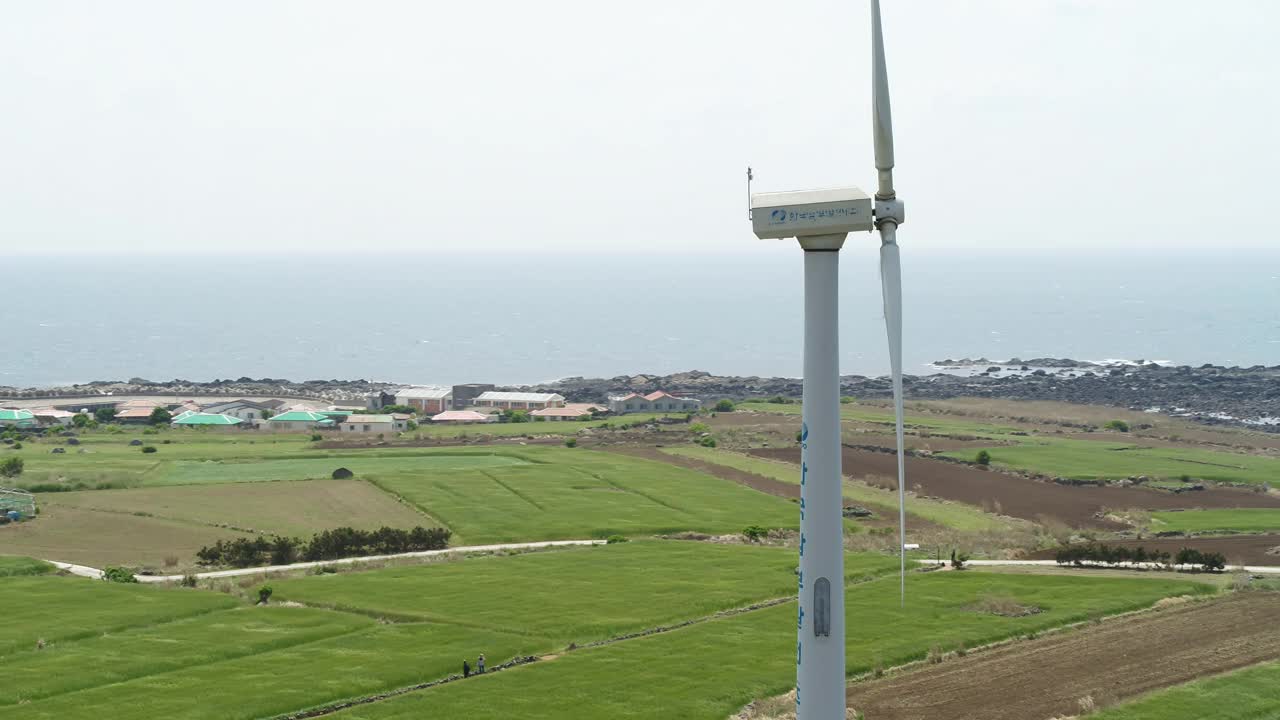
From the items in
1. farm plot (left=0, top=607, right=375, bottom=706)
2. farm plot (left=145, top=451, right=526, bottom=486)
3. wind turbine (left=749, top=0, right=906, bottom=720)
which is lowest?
farm plot (left=0, top=607, right=375, bottom=706)

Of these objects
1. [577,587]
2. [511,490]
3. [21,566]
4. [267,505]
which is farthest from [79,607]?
[511,490]

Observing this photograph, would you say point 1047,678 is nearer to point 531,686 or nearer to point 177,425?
point 531,686

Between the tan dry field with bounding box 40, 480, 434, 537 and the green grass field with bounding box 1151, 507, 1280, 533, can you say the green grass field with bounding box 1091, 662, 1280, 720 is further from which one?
the tan dry field with bounding box 40, 480, 434, 537

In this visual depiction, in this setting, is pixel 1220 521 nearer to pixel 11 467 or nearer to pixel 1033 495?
pixel 1033 495

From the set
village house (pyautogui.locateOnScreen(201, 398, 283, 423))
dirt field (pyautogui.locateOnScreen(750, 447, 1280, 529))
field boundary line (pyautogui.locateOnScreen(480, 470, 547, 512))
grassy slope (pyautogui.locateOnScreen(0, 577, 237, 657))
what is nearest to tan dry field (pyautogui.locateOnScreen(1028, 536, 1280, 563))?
dirt field (pyautogui.locateOnScreen(750, 447, 1280, 529))

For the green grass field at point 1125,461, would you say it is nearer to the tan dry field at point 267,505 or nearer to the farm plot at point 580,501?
the farm plot at point 580,501

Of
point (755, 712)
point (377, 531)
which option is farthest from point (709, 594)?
point (377, 531)
